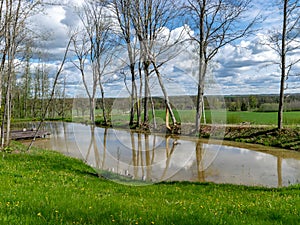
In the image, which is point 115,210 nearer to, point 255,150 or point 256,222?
point 256,222

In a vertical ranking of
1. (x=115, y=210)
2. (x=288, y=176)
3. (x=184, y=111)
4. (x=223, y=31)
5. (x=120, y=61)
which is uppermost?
(x=223, y=31)

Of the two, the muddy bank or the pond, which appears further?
the muddy bank

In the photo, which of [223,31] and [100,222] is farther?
[223,31]

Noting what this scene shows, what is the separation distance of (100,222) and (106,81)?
6.26 meters

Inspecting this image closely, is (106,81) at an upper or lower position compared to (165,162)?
upper

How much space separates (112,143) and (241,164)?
274 inches

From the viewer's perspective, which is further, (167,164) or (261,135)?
(261,135)

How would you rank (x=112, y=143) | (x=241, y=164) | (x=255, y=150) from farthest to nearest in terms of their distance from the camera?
(x=255, y=150), (x=241, y=164), (x=112, y=143)

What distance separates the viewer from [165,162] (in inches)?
436

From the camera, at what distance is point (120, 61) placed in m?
9.40

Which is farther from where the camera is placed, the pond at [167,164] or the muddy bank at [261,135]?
the muddy bank at [261,135]

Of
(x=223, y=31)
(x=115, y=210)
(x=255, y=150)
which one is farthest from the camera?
(x=223, y=31)

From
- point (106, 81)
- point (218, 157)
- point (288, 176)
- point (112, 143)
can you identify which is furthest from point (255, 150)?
point (106, 81)

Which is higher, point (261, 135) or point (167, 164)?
point (261, 135)
